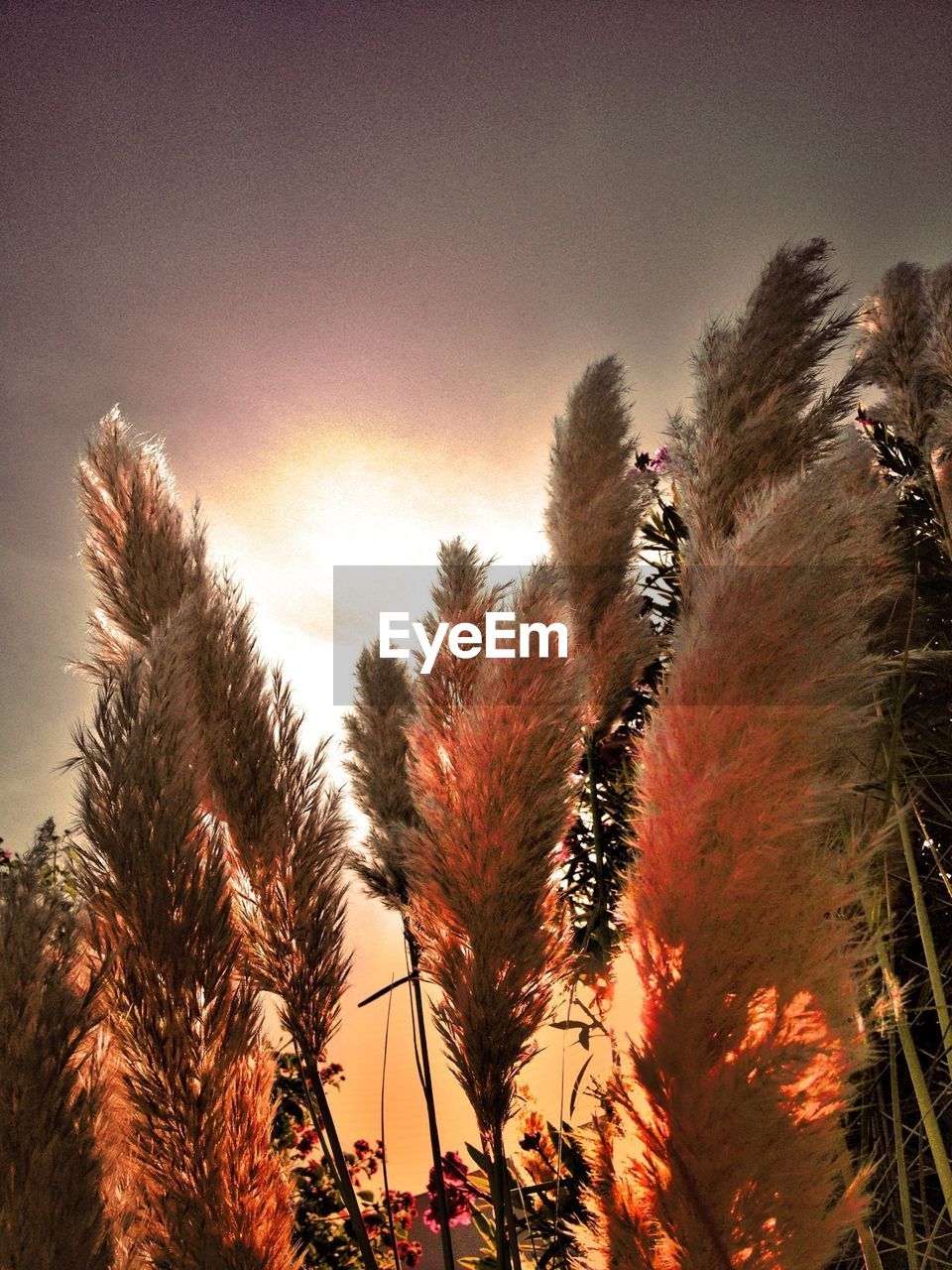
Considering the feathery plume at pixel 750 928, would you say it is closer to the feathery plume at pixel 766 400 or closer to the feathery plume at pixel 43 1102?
the feathery plume at pixel 766 400

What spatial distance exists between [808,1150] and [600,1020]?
923 mm

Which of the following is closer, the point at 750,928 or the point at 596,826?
the point at 750,928

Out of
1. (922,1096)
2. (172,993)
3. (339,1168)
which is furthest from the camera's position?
(339,1168)

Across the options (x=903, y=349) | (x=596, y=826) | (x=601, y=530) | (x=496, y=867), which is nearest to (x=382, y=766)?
(x=596, y=826)

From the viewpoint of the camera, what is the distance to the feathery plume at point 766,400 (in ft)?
Answer: 4.88

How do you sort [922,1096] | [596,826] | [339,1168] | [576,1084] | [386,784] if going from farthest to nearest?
[386,784] → [596,826] → [576,1084] → [339,1168] → [922,1096]

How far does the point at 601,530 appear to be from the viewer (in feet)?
6.48

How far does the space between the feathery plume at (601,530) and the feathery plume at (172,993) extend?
36.6 inches

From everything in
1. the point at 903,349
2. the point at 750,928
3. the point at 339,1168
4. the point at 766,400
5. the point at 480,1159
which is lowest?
the point at 480,1159

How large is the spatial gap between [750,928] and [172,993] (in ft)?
2.28

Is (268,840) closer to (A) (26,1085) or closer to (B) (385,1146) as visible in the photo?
(A) (26,1085)

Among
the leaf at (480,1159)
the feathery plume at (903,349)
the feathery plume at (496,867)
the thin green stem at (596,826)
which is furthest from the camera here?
the feathery plume at (903,349)

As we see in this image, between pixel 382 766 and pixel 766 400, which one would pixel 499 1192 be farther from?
pixel 766 400

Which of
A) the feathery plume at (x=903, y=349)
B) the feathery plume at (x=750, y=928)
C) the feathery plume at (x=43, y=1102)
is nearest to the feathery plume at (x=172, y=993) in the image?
the feathery plume at (x=43, y=1102)
